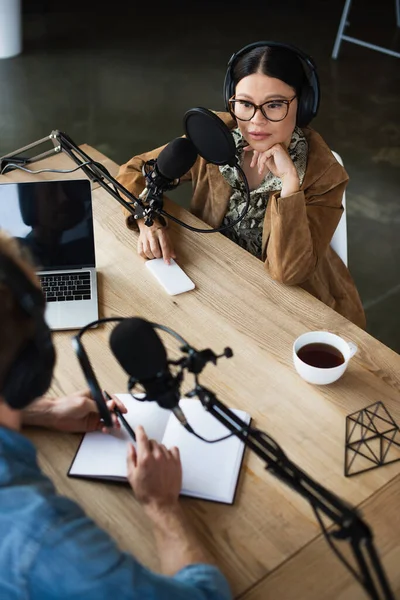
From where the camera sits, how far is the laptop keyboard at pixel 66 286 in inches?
65.0

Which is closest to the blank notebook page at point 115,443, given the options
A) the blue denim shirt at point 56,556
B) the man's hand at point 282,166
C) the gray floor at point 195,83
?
the blue denim shirt at point 56,556

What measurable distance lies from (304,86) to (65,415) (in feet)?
3.44

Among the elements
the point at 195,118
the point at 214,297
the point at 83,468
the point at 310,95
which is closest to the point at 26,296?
the point at 83,468

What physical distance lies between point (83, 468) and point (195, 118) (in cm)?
73

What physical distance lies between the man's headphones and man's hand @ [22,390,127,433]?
1.03ft

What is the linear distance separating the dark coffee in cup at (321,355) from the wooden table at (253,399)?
0.13 feet

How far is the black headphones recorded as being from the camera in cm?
170

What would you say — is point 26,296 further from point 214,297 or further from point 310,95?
point 310,95

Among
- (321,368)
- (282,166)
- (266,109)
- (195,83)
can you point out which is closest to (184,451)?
(321,368)

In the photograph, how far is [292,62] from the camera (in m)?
1.74

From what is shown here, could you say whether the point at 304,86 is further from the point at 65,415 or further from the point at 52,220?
the point at 65,415

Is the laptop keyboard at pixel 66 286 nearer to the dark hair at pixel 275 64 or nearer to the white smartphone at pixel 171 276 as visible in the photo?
the white smartphone at pixel 171 276

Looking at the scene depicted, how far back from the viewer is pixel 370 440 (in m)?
1.34

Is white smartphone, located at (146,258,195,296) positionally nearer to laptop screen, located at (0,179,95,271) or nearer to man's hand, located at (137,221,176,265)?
man's hand, located at (137,221,176,265)
